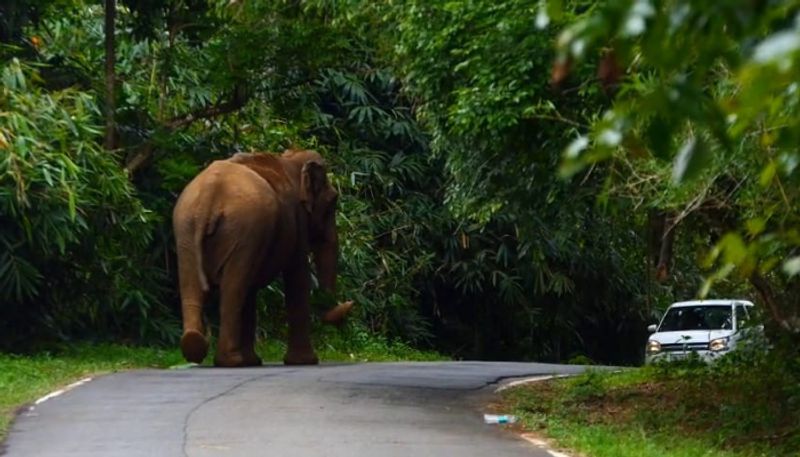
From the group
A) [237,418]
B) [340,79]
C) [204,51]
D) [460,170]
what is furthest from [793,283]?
[340,79]

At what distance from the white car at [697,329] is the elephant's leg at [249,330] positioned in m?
6.48

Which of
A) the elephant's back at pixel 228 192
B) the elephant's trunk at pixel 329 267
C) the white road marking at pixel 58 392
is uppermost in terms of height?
the elephant's back at pixel 228 192

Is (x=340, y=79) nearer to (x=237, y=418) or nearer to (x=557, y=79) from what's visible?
(x=237, y=418)

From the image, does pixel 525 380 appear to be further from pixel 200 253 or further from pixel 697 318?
pixel 697 318

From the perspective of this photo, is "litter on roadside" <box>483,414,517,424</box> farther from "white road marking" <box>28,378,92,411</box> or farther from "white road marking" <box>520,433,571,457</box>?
"white road marking" <box>28,378,92,411</box>

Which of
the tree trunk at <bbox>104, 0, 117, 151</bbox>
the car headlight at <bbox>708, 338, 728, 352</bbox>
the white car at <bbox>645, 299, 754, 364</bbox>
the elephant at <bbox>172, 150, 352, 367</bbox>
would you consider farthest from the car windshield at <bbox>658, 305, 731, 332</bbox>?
the tree trunk at <bbox>104, 0, 117, 151</bbox>

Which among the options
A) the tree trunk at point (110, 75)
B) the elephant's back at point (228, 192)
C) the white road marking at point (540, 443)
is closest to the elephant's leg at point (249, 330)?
the elephant's back at point (228, 192)

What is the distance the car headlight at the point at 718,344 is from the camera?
1019 inches

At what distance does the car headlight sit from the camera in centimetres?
2589

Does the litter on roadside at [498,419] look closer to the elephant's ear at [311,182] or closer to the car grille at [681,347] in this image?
the elephant's ear at [311,182]

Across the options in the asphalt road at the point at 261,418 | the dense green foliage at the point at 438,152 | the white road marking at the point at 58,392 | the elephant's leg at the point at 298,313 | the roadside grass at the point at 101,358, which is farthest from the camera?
the elephant's leg at the point at 298,313

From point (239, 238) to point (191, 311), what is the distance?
1.10 metres

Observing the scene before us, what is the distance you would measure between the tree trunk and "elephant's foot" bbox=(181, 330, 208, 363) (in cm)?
531

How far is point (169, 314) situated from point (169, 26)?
181 inches
